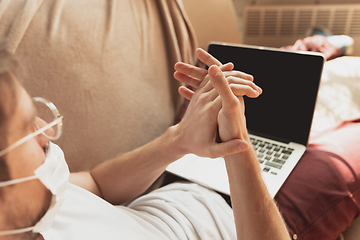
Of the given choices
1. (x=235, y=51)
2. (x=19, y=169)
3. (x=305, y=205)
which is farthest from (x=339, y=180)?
(x=19, y=169)

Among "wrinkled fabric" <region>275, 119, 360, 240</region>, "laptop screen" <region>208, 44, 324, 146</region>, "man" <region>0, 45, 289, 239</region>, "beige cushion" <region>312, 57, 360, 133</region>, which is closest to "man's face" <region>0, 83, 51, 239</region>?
"man" <region>0, 45, 289, 239</region>

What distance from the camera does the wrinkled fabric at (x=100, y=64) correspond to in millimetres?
852

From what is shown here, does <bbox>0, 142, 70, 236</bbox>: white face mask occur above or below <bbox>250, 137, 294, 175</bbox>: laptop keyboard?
above

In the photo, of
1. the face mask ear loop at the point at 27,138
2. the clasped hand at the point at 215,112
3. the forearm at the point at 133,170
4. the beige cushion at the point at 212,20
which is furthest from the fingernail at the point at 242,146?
the beige cushion at the point at 212,20

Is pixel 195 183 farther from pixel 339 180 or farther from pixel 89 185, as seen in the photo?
pixel 339 180

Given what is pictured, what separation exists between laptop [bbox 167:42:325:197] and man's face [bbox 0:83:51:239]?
53 centimetres

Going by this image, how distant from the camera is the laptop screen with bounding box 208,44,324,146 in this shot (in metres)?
0.98

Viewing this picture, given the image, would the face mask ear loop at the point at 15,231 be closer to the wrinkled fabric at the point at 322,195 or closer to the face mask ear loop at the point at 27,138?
the face mask ear loop at the point at 27,138

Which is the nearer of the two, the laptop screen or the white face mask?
the white face mask

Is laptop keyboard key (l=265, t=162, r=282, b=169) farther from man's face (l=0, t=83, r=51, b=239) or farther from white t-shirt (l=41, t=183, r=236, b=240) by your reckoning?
man's face (l=0, t=83, r=51, b=239)

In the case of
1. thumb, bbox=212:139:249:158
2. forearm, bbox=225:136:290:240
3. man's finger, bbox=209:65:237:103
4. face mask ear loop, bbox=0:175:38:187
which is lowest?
forearm, bbox=225:136:290:240

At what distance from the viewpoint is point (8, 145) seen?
43 centimetres

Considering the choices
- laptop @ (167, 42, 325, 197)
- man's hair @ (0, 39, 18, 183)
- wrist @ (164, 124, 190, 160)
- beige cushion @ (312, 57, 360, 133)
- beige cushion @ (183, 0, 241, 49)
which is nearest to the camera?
man's hair @ (0, 39, 18, 183)

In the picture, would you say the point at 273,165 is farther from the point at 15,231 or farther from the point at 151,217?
the point at 15,231
